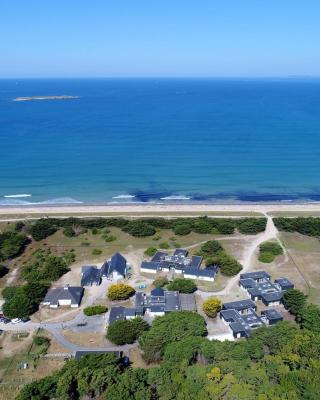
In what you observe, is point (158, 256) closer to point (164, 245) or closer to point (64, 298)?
point (164, 245)

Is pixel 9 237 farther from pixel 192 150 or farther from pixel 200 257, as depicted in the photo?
pixel 192 150

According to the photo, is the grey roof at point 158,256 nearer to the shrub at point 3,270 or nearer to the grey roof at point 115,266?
the grey roof at point 115,266

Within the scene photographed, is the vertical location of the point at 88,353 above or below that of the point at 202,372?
below

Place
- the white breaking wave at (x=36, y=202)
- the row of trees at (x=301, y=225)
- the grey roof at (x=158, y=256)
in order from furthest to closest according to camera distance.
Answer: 1. the white breaking wave at (x=36, y=202)
2. the row of trees at (x=301, y=225)
3. the grey roof at (x=158, y=256)

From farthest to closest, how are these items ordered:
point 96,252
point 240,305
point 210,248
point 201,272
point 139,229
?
point 139,229, point 96,252, point 210,248, point 201,272, point 240,305

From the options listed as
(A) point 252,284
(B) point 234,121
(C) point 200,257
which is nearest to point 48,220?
(C) point 200,257

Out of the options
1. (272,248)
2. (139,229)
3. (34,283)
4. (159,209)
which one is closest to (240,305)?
(272,248)

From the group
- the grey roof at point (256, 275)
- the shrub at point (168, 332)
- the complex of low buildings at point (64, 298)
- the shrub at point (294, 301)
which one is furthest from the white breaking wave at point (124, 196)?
the shrub at point (168, 332)
